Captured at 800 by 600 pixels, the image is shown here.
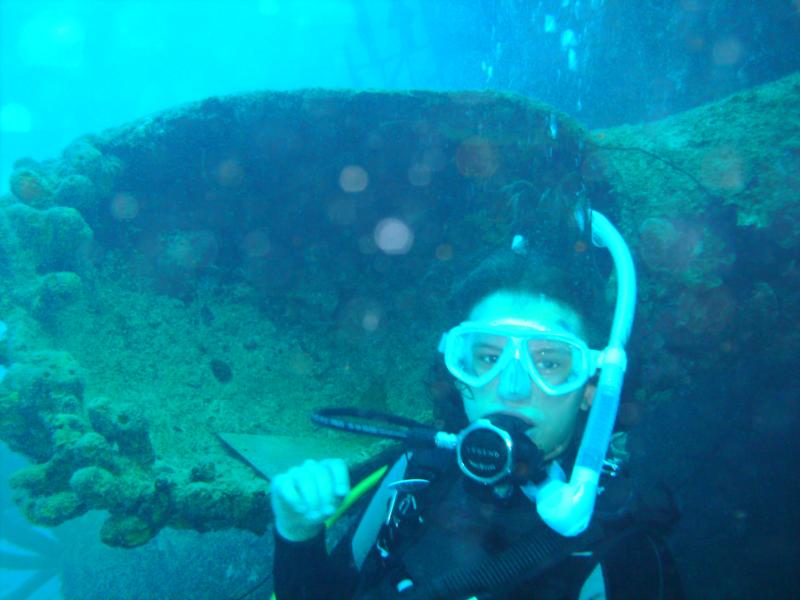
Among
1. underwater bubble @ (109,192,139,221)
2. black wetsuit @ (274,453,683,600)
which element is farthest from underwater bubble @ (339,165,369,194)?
black wetsuit @ (274,453,683,600)

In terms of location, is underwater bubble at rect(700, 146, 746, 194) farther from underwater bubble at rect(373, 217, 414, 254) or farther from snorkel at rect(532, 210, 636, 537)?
underwater bubble at rect(373, 217, 414, 254)

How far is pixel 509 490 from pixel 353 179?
3180mm

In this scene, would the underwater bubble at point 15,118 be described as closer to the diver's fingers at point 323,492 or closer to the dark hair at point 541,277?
the dark hair at point 541,277

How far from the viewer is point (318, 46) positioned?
5622cm

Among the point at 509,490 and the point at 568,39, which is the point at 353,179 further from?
the point at 568,39

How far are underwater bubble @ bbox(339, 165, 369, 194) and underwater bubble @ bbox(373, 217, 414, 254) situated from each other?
406 millimetres

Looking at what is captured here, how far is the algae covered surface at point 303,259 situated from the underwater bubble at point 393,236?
0.9 inches

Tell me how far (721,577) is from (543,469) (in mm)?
3220

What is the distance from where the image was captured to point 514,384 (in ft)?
7.36

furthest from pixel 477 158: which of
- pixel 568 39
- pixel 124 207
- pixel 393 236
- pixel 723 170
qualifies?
pixel 568 39

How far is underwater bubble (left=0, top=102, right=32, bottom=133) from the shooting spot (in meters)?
41.3

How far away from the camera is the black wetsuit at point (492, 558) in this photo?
5.99 ft

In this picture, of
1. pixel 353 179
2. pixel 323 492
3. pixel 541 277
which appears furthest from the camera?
pixel 353 179

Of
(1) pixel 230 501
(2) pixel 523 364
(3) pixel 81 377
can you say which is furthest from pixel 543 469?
(3) pixel 81 377
